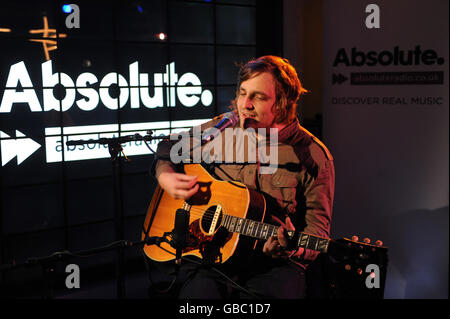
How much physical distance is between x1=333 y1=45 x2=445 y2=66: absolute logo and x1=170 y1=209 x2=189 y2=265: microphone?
6.19 feet

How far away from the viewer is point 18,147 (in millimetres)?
3604

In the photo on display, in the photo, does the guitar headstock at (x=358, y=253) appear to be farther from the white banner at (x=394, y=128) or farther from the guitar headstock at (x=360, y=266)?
the white banner at (x=394, y=128)

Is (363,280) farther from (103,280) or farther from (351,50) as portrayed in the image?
(103,280)

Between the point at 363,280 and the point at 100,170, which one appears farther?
the point at 100,170

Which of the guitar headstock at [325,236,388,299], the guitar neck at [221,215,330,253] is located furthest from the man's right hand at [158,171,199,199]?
the guitar headstock at [325,236,388,299]

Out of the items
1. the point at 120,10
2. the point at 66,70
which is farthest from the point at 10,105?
the point at 120,10

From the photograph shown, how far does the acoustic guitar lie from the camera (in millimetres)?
2488

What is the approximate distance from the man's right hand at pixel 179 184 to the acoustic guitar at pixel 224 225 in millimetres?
41

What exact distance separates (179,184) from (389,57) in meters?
1.90

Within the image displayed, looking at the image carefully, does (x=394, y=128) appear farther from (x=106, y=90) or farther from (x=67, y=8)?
(x=67, y=8)

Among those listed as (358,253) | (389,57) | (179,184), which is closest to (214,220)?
(179,184)

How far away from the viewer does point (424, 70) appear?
3.32 m

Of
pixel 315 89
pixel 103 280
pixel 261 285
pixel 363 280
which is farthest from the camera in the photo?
pixel 315 89
